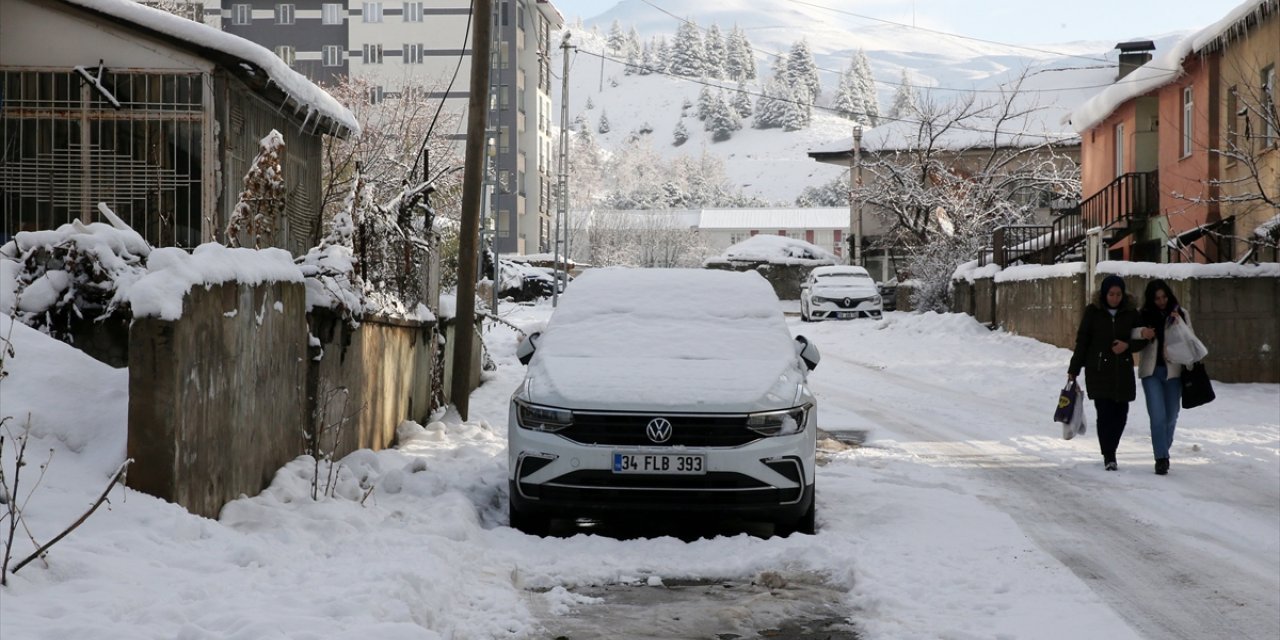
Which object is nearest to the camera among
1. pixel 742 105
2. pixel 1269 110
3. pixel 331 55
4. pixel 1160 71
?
pixel 1269 110

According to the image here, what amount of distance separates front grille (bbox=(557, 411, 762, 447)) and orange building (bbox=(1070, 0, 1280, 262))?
13.2 m

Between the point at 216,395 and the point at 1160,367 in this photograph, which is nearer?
the point at 216,395

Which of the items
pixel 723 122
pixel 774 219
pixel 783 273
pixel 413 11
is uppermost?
pixel 723 122

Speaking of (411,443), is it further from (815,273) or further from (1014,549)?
(815,273)

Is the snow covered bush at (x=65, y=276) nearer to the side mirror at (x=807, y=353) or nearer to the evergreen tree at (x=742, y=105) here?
the side mirror at (x=807, y=353)

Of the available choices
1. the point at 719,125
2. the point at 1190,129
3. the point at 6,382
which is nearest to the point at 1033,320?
the point at 1190,129

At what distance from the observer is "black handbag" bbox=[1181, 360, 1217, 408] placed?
11047 millimetres

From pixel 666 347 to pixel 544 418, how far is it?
1300 millimetres

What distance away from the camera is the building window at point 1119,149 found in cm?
3180

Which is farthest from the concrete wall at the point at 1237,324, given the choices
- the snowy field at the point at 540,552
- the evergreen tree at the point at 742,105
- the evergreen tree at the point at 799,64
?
the evergreen tree at the point at 799,64

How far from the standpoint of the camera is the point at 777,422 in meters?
7.64

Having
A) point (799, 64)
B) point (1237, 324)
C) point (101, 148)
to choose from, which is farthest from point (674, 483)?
point (799, 64)

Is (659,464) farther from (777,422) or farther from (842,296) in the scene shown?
(842,296)

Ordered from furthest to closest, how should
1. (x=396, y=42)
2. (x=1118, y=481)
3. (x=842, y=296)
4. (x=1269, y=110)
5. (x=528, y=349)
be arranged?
1. (x=396, y=42)
2. (x=842, y=296)
3. (x=1269, y=110)
4. (x=1118, y=481)
5. (x=528, y=349)
